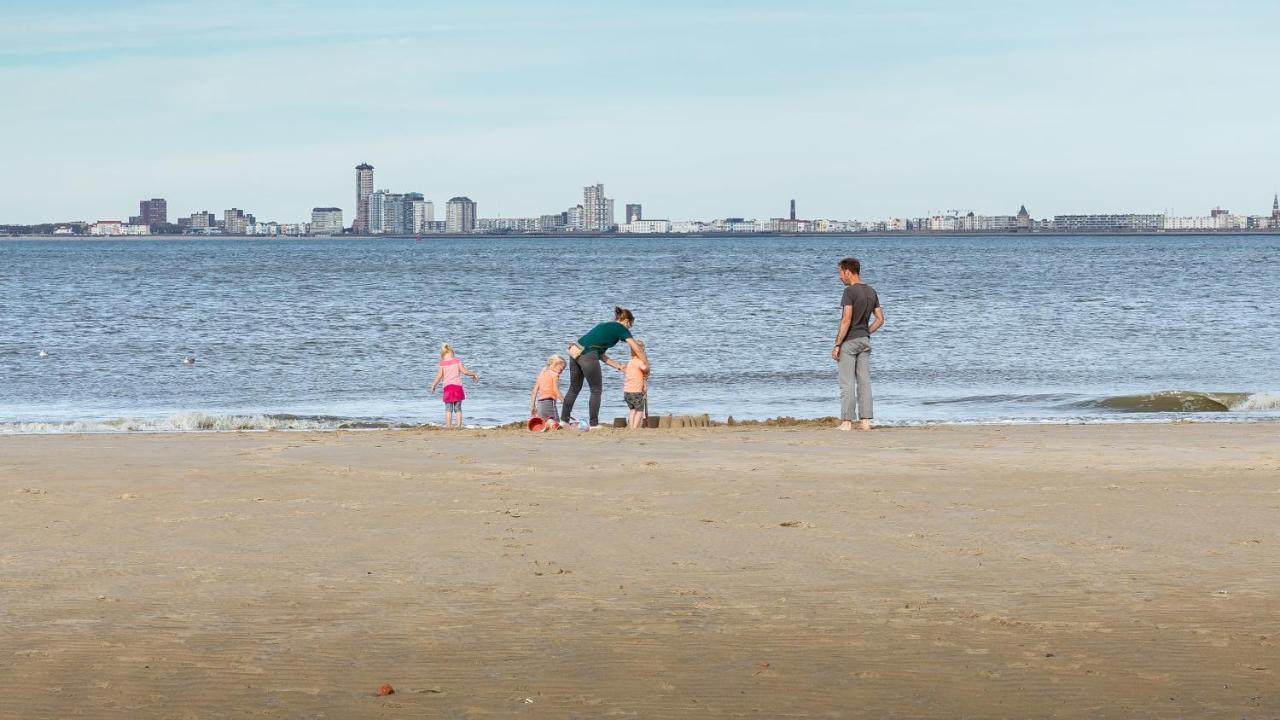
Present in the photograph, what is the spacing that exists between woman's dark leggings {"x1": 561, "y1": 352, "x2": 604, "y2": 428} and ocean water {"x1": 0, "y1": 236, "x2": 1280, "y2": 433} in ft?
14.0

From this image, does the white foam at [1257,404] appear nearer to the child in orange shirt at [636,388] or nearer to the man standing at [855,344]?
the man standing at [855,344]

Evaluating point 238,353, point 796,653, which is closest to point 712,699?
point 796,653

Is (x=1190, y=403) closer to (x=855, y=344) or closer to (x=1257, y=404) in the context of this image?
(x=1257, y=404)

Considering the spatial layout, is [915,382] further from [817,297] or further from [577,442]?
[817,297]

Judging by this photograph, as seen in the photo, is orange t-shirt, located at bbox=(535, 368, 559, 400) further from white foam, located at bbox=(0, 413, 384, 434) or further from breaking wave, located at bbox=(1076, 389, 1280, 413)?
breaking wave, located at bbox=(1076, 389, 1280, 413)

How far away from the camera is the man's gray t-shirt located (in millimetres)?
13836

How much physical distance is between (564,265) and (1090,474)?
94534 mm

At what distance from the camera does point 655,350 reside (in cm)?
3222

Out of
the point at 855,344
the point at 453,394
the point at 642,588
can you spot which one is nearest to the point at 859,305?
the point at 855,344

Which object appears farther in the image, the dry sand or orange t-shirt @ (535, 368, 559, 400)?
orange t-shirt @ (535, 368, 559, 400)

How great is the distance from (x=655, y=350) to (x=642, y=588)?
25.4m

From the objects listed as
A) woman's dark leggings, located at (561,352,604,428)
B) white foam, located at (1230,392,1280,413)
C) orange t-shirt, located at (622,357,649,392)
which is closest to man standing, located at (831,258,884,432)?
orange t-shirt, located at (622,357,649,392)

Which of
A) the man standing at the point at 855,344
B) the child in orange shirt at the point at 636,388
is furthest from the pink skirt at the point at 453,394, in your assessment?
the man standing at the point at 855,344

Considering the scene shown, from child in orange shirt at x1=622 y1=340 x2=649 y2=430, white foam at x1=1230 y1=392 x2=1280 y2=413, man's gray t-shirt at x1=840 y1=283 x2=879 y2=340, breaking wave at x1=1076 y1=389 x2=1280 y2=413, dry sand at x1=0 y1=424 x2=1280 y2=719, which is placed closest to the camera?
dry sand at x1=0 y1=424 x2=1280 y2=719
